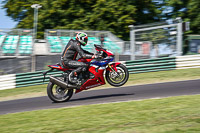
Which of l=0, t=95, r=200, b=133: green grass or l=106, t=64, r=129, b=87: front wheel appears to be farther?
l=106, t=64, r=129, b=87: front wheel

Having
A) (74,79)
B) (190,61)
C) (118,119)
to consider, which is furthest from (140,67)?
(118,119)

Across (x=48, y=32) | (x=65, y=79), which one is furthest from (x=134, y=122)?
(x=48, y=32)

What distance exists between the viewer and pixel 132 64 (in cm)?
1552

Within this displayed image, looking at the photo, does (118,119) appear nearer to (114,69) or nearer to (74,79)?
(114,69)

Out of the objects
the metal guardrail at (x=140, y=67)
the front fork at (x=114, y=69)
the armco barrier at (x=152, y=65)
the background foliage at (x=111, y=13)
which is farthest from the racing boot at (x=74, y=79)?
the background foliage at (x=111, y=13)

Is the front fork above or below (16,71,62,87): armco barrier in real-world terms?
above

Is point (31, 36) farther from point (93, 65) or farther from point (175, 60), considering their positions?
point (93, 65)

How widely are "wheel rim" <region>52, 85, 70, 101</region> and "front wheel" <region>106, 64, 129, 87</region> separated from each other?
137 centimetres

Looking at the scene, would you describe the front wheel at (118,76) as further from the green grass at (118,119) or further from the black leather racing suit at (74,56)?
the green grass at (118,119)

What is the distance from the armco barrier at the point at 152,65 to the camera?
15.6 metres

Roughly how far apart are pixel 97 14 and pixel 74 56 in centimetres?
1773

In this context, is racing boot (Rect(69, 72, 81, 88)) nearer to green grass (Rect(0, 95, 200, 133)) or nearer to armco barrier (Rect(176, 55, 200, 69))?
green grass (Rect(0, 95, 200, 133))

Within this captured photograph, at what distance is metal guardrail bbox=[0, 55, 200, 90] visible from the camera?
608 inches

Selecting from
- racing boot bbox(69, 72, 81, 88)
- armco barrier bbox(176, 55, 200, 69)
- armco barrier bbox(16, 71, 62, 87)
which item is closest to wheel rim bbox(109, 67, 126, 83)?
racing boot bbox(69, 72, 81, 88)
